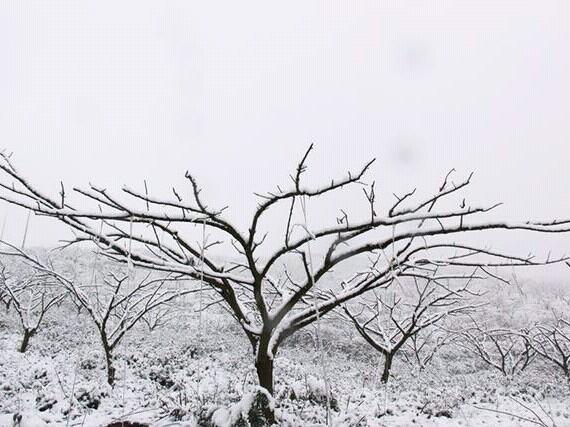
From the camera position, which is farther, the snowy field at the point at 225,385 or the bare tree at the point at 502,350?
the bare tree at the point at 502,350

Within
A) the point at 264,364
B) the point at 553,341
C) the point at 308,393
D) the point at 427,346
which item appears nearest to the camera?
the point at 264,364

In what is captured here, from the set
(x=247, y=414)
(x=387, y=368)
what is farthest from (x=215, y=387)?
(x=387, y=368)

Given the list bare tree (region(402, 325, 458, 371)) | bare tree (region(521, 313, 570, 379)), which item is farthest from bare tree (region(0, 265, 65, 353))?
bare tree (region(521, 313, 570, 379))

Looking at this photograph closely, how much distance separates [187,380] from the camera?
13414mm

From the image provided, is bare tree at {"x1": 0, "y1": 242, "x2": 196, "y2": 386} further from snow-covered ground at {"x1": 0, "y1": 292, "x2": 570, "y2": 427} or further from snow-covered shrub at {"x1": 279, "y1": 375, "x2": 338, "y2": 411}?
snow-covered shrub at {"x1": 279, "y1": 375, "x2": 338, "y2": 411}

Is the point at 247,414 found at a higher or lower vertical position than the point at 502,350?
lower

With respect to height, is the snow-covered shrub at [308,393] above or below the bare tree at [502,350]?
below

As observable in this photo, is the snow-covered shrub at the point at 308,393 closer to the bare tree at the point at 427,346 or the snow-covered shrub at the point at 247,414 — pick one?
the bare tree at the point at 427,346

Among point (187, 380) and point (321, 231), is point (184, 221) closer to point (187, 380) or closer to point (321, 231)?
point (321, 231)

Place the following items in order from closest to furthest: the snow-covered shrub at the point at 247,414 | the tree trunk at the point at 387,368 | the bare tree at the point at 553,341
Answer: the snow-covered shrub at the point at 247,414 → the tree trunk at the point at 387,368 → the bare tree at the point at 553,341

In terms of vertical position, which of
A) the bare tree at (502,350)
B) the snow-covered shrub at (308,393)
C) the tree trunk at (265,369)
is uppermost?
the bare tree at (502,350)

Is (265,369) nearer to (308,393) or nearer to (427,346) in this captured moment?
(308,393)

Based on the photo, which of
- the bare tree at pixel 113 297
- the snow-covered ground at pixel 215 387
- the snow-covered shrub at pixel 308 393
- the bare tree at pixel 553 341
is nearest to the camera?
the bare tree at pixel 113 297

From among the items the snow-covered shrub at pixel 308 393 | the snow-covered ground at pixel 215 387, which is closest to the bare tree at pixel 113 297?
the snow-covered ground at pixel 215 387
